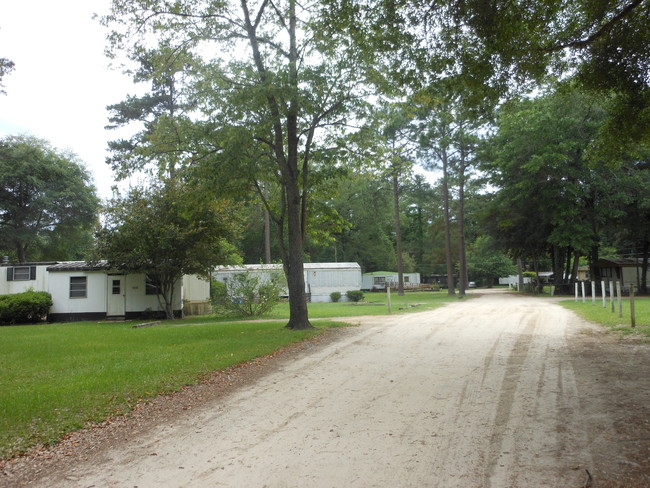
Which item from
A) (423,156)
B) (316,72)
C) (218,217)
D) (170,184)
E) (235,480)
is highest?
(423,156)

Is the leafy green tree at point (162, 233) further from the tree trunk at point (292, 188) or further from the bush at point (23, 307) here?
the tree trunk at point (292, 188)

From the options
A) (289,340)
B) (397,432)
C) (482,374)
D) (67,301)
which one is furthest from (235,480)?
(67,301)

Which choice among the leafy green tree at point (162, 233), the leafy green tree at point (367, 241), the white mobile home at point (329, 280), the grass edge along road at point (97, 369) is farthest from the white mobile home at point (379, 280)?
the grass edge along road at point (97, 369)

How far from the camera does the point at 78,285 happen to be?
71.7ft

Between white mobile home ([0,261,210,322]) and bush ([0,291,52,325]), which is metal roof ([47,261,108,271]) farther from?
bush ([0,291,52,325])

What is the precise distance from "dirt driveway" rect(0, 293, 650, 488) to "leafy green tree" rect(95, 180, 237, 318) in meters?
12.0

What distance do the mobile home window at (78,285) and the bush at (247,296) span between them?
6796 millimetres

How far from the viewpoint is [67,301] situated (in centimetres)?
2166

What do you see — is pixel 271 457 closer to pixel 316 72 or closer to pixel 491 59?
pixel 491 59

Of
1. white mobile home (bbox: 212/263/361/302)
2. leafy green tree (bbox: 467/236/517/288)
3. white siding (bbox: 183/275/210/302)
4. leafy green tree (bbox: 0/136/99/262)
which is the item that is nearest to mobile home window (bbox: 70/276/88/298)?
white siding (bbox: 183/275/210/302)

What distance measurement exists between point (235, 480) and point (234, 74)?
11123 millimetres

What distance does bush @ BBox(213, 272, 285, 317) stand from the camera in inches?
764

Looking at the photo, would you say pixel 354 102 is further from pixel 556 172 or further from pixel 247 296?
pixel 556 172

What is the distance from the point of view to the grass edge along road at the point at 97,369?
5229 millimetres
